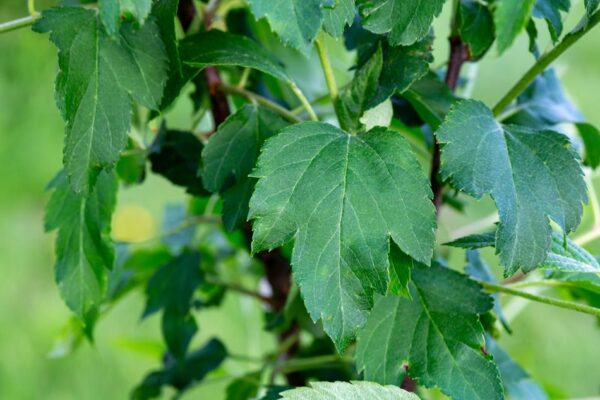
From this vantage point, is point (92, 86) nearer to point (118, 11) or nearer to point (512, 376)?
point (118, 11)

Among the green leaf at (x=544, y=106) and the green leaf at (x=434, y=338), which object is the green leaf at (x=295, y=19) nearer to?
the green leaf at (x=434, y=338)

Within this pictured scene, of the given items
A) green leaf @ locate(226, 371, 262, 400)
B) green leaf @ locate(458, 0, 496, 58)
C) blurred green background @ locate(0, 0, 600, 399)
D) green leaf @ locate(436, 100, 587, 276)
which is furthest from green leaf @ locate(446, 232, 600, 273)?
blurred green background @ locate(0, 0, 600, 399)

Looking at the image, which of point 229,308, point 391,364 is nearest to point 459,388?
point 391,364

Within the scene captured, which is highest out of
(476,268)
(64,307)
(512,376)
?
(476,268)

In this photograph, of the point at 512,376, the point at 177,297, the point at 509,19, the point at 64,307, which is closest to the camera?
the point at 509,19

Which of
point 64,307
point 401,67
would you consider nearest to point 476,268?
point 401,67

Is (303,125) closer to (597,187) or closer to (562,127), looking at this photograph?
(562,127)

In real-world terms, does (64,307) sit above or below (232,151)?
below
